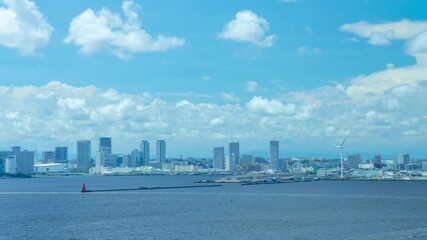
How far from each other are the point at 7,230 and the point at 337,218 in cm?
2598

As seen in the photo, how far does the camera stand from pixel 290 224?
1886 inches

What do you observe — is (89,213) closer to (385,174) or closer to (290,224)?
(290,224)

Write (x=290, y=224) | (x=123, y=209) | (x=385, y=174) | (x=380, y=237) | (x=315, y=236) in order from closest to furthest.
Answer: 1. (x=380, y=237)
2. (x=315, y=236)
3. (x=290, y=224)
4. (x=123, y=209)
5. (x=385, y=174)

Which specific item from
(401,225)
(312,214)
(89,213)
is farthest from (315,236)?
(89,213)

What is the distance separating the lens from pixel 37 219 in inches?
2115

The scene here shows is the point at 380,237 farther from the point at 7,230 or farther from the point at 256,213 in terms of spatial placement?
the point at 7,230

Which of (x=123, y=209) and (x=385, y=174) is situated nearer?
(x=123, y=209)

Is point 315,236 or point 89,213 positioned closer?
point 315,236

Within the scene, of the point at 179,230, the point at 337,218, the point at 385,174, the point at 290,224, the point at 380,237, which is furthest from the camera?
the point at 385,174

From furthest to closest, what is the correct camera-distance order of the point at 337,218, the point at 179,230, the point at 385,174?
the point at 385,174 < the point at 337,218 < the point at 179,230

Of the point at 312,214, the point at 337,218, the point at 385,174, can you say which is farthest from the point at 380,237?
the point at 385,174

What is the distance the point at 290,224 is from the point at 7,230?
21.0m

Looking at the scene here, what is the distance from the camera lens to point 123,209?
204 feet

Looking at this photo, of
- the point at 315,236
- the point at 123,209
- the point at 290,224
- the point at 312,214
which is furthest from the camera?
the point at 123,209
